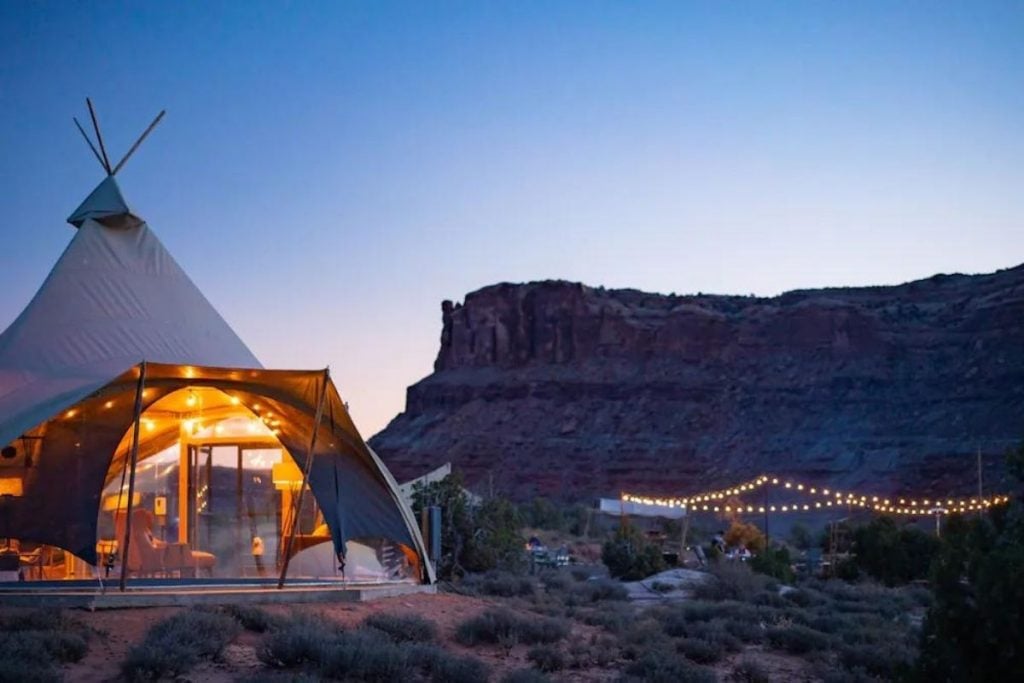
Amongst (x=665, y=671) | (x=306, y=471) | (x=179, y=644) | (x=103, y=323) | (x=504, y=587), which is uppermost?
(x=103, y=323)

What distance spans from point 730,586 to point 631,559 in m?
9.04

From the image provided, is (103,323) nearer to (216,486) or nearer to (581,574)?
(216,486)

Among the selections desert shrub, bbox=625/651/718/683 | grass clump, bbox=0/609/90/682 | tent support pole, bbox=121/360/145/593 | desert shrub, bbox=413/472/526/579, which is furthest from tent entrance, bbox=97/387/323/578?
desert shrub, bbox=413/472/526/579

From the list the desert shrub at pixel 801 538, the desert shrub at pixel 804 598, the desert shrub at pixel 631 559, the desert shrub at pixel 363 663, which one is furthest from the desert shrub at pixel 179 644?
the desert shrub at pixel 801 538

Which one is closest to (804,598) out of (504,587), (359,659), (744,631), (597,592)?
(597,592)

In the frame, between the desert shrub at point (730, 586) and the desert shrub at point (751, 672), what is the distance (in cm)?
901

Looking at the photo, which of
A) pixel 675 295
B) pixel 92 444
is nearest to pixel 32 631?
pixel 92 444

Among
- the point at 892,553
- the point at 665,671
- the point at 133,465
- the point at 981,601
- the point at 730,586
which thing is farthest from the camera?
the point at 892,553

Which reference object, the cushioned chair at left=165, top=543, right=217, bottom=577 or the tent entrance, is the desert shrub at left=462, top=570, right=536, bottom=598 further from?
the cushioned chair at left=165, top=543, right=217, bottom=577

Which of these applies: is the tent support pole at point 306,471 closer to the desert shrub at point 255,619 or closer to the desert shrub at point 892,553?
the desert shrub at point 255,619

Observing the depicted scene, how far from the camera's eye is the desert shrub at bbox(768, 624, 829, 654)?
1659cm

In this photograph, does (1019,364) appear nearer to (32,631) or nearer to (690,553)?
(690,553)

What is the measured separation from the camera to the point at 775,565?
103ft

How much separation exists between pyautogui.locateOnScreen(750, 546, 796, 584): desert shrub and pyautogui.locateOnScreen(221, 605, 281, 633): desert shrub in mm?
18257
